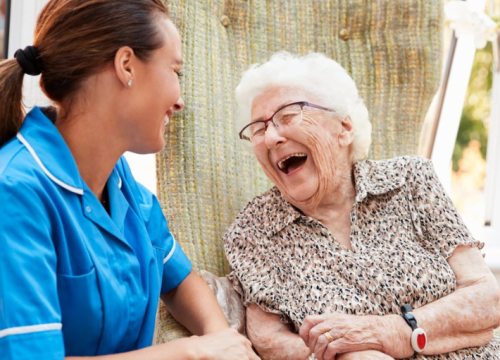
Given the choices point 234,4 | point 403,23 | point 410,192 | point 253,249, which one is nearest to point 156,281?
point 253,249

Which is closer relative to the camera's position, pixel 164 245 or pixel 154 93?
pixel 154 93

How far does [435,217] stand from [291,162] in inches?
16.9

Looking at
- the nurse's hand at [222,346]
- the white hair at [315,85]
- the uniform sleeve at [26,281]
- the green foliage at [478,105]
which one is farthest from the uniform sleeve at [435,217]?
the green foliage at [478,105]

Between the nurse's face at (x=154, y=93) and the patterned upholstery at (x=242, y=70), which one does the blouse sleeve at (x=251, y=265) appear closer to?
the patterned upholstery at (x=242, y=70)

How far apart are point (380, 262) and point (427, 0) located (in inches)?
43.9

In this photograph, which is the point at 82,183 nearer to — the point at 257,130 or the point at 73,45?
the point at 73,45

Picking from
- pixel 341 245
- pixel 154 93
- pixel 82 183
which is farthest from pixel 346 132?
pixel 82 183

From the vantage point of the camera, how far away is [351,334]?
4.76ft

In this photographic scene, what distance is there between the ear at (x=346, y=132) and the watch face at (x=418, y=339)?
1.82 ft

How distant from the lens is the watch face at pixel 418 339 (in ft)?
4.85

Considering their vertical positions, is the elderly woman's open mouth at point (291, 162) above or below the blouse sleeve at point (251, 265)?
above

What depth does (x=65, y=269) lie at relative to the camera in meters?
1.12

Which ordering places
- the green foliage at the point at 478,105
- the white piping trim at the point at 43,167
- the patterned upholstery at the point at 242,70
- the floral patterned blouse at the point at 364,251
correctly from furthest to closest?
the green foliage at the point at 478,105 < the patterned upholstery at the point at 242,70 < the floral patterned blouse at the point at 364,251 < the white piping trim at the point at 43,167

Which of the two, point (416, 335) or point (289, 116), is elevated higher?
point (289, 116)
